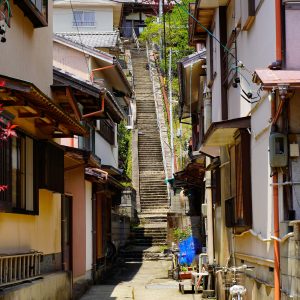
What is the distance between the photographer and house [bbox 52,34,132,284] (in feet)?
60.9

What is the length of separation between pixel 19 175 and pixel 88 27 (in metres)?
42.7

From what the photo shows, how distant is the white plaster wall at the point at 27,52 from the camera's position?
1329 centimetres

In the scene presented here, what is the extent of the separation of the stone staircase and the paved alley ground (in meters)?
3.05

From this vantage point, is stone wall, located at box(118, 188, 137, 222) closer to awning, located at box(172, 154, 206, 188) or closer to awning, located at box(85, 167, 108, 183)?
awning, located at box(172, 154, 206, 188)

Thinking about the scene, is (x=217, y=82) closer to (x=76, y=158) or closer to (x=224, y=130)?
(x=76, y=158)

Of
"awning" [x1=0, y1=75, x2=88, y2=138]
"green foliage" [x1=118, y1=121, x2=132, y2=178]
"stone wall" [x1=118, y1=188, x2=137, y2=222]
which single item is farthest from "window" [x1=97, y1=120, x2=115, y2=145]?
"awning" [x1=0, y1=75, x2=88, y2=138]

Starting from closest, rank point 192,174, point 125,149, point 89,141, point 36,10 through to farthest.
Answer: point 36,10 → point 89,141 → point 192,174 → point 125,149

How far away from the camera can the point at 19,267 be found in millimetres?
13297

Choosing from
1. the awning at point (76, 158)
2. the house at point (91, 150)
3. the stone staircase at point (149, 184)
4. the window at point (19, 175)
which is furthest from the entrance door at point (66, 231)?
the stone staircase at point (149, 184)

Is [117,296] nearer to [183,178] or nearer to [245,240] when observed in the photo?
[245,240]

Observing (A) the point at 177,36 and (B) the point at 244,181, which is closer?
(B) the point at 244,181

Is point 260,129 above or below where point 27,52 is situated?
below

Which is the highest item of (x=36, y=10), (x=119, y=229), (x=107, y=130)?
(x=36, y=10)

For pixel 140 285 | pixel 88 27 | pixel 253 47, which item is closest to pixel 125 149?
pixel 88 27
